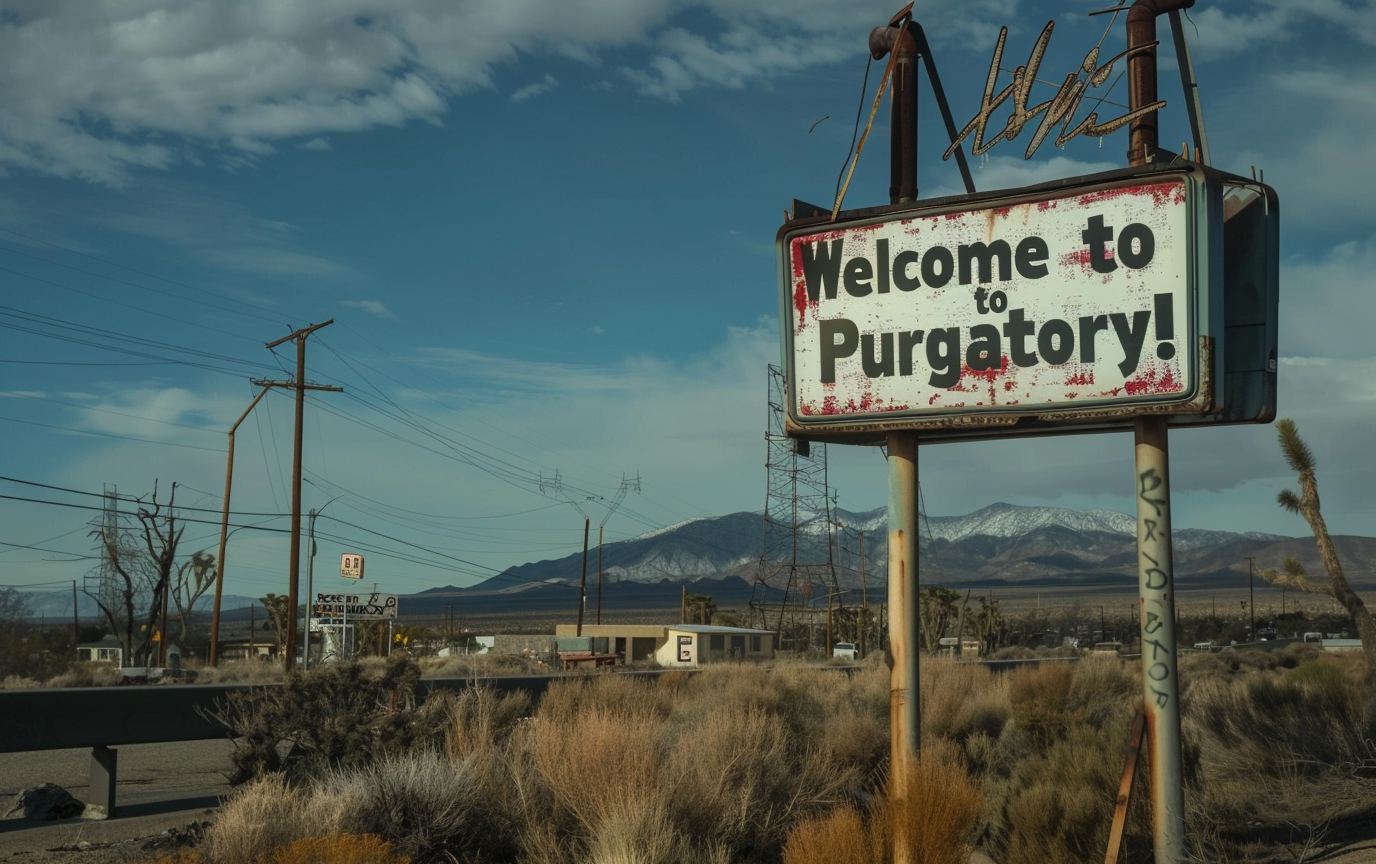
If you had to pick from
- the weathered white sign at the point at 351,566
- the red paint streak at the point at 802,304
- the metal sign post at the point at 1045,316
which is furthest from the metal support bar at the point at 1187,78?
the weathered white sign at the point at 351,566

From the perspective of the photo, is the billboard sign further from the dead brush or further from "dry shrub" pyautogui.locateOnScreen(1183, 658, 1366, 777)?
"dry shrub" pyautogui.locateOnScreen(1183, 658, 1366, 777)

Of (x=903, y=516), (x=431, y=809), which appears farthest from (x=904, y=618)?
(x=431, y=809)

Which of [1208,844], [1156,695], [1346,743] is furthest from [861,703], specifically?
[1156,695]

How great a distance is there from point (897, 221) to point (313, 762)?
736cm

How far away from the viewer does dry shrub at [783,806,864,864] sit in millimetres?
8414

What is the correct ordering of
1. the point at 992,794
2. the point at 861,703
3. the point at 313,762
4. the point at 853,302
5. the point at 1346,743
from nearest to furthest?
the point at 853,302
the point at 313,762
the point at 992,794
the point at 1346,743
the point at 861,703

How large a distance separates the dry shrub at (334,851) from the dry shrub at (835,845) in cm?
262

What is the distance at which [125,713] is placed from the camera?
13281 millimetres

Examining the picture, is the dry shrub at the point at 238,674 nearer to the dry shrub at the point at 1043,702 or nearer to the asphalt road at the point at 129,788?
the asphalt road at the point at 129,788

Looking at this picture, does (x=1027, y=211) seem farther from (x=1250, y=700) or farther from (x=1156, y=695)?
(x=1250, y=700)

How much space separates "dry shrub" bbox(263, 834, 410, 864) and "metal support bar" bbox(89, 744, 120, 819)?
18.7 ft

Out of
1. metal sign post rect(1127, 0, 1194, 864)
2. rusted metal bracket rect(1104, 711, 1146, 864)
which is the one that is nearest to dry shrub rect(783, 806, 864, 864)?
rusted metal bracket rect(1104, 711, 1146, 864)

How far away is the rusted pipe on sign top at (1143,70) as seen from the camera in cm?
951

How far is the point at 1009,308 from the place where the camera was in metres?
9.55
